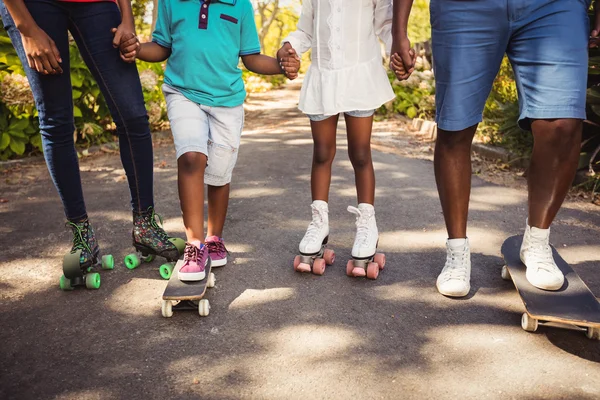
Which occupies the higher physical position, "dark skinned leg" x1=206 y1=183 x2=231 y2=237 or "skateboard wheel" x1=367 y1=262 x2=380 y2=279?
"dark skinned leg" x1=206 y1=183 x2=231 y2=237

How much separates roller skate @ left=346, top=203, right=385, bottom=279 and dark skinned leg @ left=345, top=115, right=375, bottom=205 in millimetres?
79

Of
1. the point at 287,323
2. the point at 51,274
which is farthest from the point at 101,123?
the point at 287,323

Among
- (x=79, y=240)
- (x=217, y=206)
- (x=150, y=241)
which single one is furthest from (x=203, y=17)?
(x=79, y=240)

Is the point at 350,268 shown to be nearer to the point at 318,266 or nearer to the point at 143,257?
the point at 318,266

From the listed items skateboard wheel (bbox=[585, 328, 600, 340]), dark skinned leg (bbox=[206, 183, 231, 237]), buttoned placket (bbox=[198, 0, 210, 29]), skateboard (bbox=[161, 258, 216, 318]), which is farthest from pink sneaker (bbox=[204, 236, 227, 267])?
skateboard wheel (bbox=[585, 328, 600, 340])

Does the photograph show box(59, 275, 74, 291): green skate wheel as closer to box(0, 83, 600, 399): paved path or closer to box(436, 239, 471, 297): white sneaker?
box(0, 83, 600, 399): paved path

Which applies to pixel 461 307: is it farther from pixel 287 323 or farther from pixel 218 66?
pixel 218 66

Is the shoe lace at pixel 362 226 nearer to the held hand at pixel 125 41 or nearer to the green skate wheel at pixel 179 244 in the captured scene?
the green skate wheel at pixel 179 244

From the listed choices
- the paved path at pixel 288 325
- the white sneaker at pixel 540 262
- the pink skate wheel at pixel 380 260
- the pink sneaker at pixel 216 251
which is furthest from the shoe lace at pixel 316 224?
the white sneaker at pixel 540 262

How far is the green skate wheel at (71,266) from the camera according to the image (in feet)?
9.15

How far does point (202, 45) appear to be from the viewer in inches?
116

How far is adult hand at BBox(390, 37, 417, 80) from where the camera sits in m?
2.77

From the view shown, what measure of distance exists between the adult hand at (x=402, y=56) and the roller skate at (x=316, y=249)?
2.81 ft

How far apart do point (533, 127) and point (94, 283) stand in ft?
7.43
